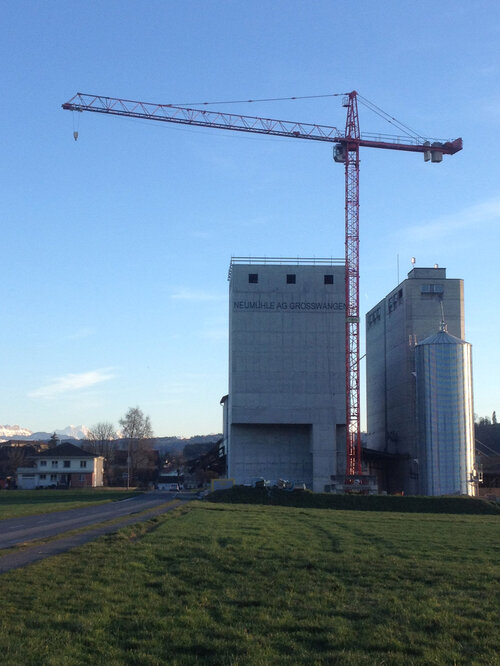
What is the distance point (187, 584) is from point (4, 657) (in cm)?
598

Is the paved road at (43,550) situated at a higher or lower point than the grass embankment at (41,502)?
higher

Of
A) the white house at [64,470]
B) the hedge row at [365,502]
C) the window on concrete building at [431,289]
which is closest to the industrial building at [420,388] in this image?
the window on concrete building at [431,289]

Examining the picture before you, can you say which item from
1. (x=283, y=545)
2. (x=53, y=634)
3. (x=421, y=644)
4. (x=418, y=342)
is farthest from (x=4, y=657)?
(x=418, y=342)

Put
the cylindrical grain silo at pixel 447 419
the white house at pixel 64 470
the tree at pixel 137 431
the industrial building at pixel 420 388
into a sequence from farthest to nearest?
1. the tree at pixel 137 431
2. the white house at pixel 64 470
3. the industrial building at pixel 420 388
4. the cylindrical grain silo at pixel 447 419

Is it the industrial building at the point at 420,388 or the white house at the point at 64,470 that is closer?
the industrial building at the point at 420,388

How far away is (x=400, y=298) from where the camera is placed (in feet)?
346

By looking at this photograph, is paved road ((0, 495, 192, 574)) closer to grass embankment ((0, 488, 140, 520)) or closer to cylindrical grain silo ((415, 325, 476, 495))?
grass embankment ((0, 488, 140, 520))

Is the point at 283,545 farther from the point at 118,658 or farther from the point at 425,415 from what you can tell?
the point at 425,415

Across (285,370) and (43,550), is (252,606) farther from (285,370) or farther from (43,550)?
(285,370)

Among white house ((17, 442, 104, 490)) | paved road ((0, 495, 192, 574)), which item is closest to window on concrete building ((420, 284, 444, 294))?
white house ((17, 442, 104, 490))

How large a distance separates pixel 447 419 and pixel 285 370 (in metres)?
21.5

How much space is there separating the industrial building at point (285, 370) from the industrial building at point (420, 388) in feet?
30.9

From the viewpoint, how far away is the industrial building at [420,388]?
88.4 meters

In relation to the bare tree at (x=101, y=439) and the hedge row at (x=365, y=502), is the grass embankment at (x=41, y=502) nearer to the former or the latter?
the hedge row at (x=365, y=502)
